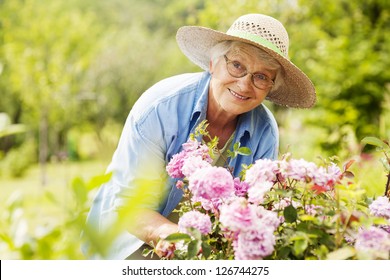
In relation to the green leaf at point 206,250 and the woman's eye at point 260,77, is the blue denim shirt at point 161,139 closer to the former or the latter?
the woman's eye at point 260,77

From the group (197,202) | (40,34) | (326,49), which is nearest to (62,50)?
(40,34)

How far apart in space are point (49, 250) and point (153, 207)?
127 centimetres

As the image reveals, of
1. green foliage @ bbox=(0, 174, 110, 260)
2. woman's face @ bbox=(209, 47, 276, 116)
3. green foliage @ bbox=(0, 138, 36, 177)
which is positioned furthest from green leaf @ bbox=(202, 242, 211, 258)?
green foliage @ bbox=(0, 138, 36, 177)

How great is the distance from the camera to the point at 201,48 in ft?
7.68

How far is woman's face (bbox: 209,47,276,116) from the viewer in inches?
78.3

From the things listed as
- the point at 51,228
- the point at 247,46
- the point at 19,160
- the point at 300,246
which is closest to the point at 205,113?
the point at 247,46

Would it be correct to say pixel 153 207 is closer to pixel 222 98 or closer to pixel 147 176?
pixel 147 176

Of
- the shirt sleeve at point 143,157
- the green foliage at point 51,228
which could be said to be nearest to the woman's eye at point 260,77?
the shirt sleeve at point 143,157

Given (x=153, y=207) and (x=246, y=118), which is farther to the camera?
(x=246, y=118)

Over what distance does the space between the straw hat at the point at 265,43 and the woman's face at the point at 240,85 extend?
0.06m

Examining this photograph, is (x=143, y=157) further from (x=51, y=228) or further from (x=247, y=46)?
(x=51, y=228)

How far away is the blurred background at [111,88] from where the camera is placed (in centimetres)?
86

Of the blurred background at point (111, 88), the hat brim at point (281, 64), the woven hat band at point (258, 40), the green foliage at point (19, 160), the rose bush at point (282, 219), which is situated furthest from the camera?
the green foliage at point (19, 160)
